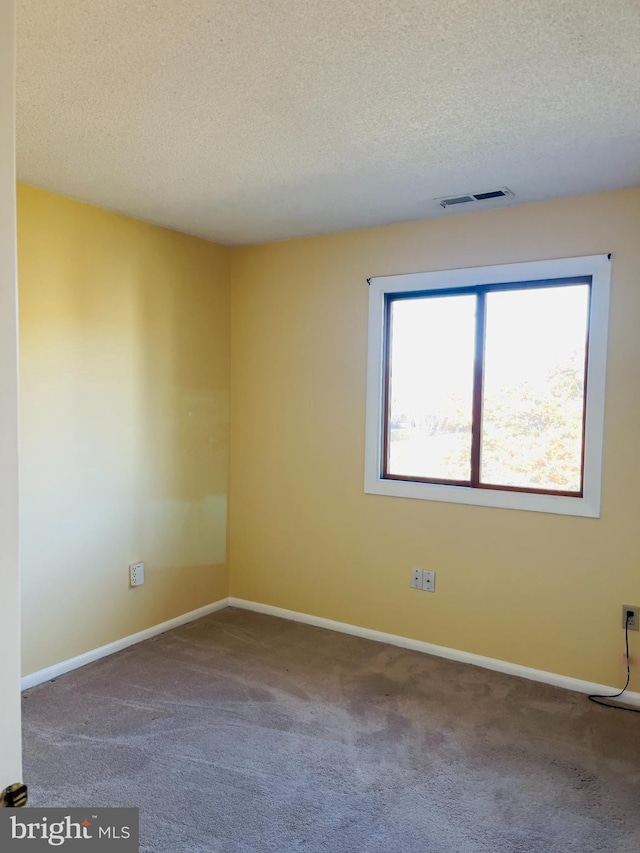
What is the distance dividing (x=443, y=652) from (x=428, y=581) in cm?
39

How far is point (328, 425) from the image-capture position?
362 cm

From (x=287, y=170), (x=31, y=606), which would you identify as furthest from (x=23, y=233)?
(x=31, y=606)

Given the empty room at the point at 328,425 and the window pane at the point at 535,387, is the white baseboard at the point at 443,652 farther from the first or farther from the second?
the window pane at the point at 535,387

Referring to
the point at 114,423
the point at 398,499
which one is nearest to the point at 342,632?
the point at 398,499

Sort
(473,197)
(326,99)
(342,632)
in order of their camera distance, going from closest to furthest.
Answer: (326,99), (473,197), (342,632)

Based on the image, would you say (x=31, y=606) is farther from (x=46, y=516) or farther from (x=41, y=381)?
(x=41, y=381)

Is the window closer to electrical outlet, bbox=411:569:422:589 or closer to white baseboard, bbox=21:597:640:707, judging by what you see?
electrical outlet, bbox=411:569:422:589

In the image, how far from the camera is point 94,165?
98.7 inches

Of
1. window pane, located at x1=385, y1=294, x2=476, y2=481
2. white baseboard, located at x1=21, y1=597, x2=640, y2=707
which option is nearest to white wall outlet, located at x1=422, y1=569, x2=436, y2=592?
white baseboard, located at x1=21, y1=597, x2=640, y2=707

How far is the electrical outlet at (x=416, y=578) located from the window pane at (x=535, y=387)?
655 millimetres

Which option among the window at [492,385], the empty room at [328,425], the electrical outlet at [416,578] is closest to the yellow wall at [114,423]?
the empty room at [328,425]

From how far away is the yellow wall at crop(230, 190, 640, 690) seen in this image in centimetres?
277

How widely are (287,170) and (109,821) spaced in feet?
8.28

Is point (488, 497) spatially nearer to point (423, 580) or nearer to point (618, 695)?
point (423, 580)
